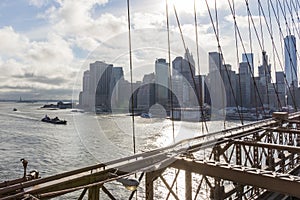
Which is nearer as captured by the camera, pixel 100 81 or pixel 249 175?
pixel 249 175

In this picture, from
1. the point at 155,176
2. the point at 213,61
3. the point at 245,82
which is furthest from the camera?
the point at 245,82

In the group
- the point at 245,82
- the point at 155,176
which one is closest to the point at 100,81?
the point at 155,176

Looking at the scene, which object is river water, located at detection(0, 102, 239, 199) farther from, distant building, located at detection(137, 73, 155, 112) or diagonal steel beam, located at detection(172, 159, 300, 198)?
diagonal steel beam, located at detection(172, 159, 300, 198)

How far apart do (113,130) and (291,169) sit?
2042cm

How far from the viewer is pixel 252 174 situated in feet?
10.4

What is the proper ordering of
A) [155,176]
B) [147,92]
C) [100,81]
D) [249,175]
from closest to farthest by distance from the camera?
[249,175] < [155,176] < [100,81] < [147,92]

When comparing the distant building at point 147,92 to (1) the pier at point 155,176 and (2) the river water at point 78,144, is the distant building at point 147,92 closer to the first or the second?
(1) the pier at point 155,176

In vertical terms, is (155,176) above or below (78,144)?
above

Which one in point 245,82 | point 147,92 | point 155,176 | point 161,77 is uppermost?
point 245,82

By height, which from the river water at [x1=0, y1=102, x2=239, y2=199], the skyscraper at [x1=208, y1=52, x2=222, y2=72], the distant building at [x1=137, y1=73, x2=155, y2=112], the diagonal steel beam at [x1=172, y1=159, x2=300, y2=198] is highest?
the skyscraper at [x1=208, y1=52, x2=222, y2=72]

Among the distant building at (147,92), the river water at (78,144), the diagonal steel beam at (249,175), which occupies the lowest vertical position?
the river water at (78,144)

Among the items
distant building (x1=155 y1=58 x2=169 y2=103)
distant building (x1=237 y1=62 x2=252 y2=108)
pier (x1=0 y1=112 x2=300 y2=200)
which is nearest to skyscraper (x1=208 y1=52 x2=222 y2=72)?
distant building (x1=237 y1=62 x2=252 y2=108)

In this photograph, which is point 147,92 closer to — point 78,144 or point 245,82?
point 245,82

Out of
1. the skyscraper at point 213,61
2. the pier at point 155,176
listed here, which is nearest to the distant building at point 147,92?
the pier at point 155,176
